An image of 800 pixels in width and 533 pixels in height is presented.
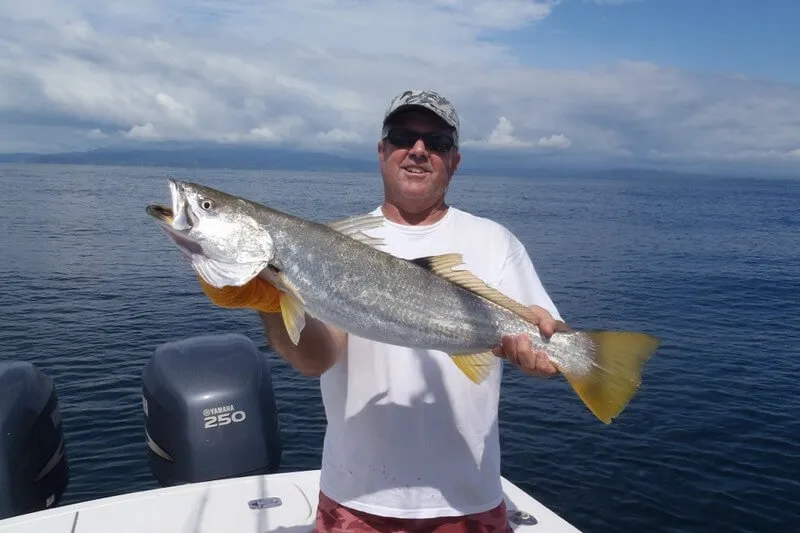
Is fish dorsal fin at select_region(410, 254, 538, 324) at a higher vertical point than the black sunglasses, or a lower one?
lower

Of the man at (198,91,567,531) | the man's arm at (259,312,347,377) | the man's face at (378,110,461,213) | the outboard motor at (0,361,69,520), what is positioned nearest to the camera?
the man's arm at (259,312,347,377)

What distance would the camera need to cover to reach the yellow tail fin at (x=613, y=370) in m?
4.16

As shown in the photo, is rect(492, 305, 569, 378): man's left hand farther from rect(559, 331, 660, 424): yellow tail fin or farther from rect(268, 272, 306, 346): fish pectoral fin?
rect(268, 272, 306, 346): fish pectoral fin

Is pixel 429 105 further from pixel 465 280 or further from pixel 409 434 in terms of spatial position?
pixel 409 434

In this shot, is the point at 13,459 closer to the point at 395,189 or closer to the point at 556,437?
the point at 395,189

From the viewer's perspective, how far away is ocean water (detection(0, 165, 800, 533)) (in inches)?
501

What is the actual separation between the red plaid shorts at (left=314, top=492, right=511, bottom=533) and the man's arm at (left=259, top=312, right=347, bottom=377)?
0.98 meters

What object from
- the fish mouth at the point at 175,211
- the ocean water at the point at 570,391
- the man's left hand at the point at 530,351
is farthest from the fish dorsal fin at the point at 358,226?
the ocean water at the point at 570,391

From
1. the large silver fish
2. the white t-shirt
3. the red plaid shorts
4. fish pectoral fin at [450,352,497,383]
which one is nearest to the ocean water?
the red plaid shorts

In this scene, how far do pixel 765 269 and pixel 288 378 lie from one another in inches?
1236

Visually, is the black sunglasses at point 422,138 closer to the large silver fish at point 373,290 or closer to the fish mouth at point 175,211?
the large silver fish at point 373,290

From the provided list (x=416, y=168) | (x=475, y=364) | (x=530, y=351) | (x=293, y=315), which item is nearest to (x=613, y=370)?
(x=530, y=351)

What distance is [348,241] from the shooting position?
4160 millimetres

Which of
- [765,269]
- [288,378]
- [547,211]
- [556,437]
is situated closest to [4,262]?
[288,378]
